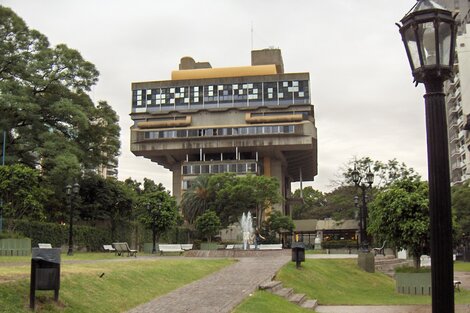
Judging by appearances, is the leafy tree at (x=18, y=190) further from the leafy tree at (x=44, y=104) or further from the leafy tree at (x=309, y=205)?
the leafy tree at (x=309, y=205)

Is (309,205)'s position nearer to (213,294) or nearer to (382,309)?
(382,309)

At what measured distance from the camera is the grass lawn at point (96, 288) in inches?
373

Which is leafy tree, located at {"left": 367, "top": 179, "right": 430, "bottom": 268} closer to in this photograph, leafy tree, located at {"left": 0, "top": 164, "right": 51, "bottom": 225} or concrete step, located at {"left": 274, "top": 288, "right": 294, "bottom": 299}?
concrete step, located at {"left": 274, "top": 288, "right": 294, "bottom": 299}

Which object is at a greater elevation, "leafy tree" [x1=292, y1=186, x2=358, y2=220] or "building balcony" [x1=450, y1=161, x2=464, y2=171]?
"building balcony" [x1=450, y1=161, x2=464, y2=171]

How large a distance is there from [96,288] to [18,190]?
1944cm

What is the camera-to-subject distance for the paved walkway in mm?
11883

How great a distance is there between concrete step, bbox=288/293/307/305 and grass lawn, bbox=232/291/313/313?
1.48 feet

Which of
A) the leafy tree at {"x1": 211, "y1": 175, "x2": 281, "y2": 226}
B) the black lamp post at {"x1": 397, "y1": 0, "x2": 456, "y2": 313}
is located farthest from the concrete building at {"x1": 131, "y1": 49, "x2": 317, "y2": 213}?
the black lamp post at {"x1": 397, "y1": 0, "x2": 456, "y2": 313}

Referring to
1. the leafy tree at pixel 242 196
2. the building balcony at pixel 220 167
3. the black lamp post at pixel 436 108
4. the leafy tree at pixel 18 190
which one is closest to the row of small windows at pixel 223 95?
the building balcony at pixel 220 167

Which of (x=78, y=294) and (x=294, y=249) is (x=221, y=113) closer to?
(x=294, y=249)

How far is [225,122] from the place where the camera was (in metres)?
88.2

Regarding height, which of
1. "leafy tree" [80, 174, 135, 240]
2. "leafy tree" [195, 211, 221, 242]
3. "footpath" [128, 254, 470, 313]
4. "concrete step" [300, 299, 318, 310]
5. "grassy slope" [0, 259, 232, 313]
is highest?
"leafy tree" [80, 174, 135, 240]

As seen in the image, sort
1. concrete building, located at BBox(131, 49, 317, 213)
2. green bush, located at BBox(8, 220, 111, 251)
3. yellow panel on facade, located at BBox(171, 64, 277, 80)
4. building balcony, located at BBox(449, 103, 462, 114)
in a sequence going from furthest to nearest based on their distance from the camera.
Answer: yellow panel on facade, located at BBox(171, 64, 277, 80)
concrete building, located at BBox(131, 49, 317, 213)
building balcony, located at BBox(449, 103, 462, 114)
green bush, located at BBox(8, 220, 111, 251)

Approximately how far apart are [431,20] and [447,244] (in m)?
1.91
